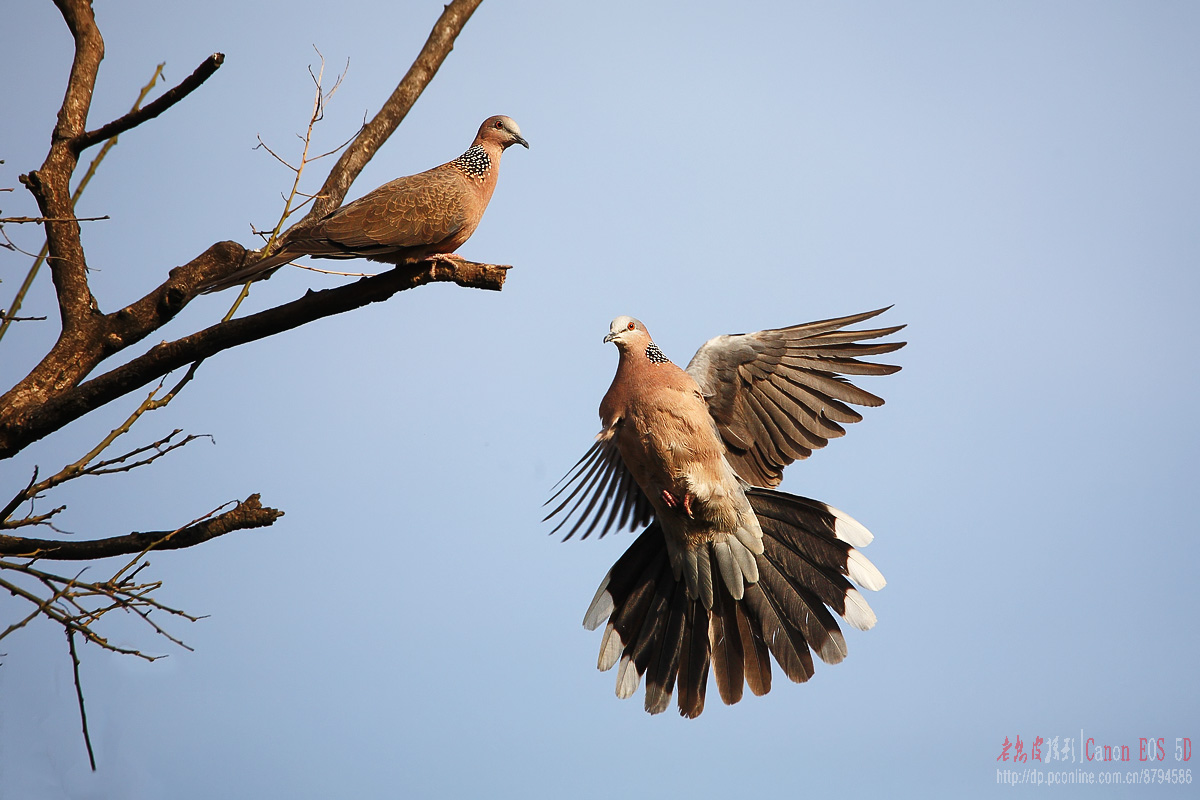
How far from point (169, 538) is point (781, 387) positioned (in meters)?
3.24

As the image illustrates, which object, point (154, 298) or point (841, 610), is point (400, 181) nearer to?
point (154, 298)

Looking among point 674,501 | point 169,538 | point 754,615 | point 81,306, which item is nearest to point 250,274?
point 81,306

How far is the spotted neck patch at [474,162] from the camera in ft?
14.3

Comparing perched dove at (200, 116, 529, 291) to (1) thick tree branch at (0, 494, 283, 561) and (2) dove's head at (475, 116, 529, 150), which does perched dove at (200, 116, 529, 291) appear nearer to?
(2) dove's head at (475, 116, 529, 150)

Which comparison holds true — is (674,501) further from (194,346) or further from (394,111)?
(194,346)

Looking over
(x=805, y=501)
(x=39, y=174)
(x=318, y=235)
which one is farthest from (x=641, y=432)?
(x=39, y=174)

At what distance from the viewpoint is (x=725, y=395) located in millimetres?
5117

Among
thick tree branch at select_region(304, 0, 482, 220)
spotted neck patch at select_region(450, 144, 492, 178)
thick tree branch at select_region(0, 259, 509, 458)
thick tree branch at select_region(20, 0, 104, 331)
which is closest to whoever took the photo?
thick tree branch at select_region(0, 259, 509, 458)

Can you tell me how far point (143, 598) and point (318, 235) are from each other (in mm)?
1534

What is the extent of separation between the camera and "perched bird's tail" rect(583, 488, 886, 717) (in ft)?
15.7

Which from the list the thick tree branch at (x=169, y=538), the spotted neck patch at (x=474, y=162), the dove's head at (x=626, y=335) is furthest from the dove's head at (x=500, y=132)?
the thick tree branch at (x=169, y=538)

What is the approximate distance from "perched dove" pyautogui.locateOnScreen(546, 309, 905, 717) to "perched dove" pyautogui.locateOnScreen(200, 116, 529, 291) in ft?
3.99

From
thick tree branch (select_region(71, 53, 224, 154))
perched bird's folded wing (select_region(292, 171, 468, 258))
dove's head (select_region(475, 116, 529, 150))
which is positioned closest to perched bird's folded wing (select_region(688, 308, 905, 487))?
dove's head (select_region(475, 116, 529, 150))

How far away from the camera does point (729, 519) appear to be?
16.0 feet
